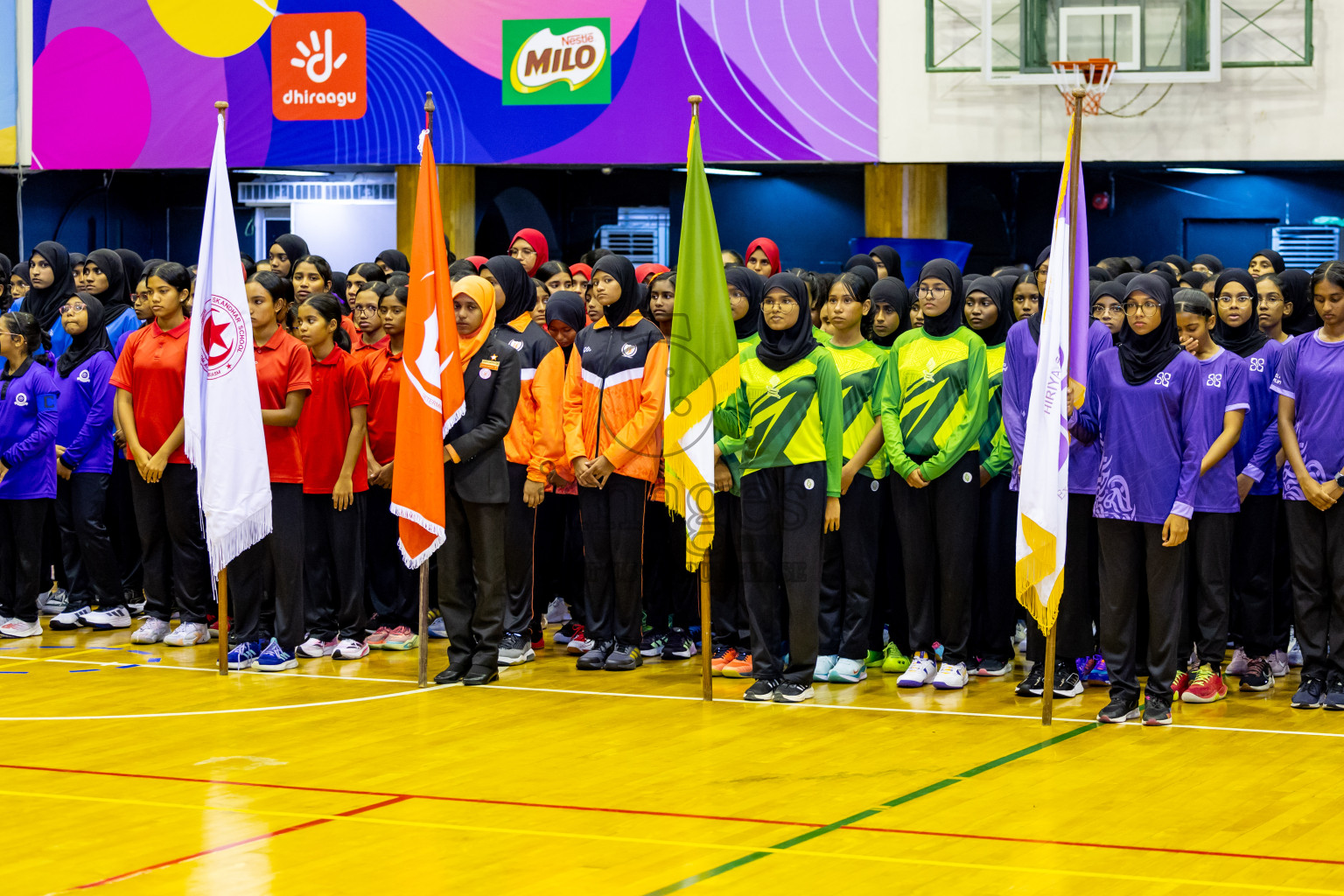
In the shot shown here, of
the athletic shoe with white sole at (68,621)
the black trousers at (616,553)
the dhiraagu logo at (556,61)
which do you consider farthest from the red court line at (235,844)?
the dhiraagu logo at (556,61)

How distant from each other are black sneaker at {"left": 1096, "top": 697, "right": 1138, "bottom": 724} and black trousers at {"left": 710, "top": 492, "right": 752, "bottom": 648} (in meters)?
1.94

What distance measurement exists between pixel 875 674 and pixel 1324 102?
27.5ft

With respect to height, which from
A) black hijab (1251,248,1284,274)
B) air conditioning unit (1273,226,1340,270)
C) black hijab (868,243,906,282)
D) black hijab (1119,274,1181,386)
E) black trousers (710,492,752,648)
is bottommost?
black trousers (710,492,752,648)

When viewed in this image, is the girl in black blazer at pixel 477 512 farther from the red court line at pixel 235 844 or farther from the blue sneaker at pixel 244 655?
the red court line at pixel 235 844

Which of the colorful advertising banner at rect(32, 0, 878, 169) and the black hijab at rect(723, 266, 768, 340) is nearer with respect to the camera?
the black hijab at rect(723, 266, 768, 340)

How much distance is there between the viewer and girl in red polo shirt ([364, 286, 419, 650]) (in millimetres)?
9328

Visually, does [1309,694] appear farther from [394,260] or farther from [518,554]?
[394,260]

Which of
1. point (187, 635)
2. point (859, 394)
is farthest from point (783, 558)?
point (187, 635)

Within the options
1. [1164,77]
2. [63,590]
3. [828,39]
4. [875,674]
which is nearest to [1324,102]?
[1164,77]

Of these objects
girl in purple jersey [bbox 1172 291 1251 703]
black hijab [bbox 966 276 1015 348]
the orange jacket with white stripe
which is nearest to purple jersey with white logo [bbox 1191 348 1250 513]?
girl in purple jersey [bbox 1172 291 1251 703]

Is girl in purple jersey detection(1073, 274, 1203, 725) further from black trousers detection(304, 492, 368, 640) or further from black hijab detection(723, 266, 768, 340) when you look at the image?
black trousers detection(304, 492, 368, 640)

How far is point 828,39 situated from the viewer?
50.3 feet

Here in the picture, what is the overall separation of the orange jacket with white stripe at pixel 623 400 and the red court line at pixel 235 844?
10.2 feet

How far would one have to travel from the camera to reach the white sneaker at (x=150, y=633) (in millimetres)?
9500
